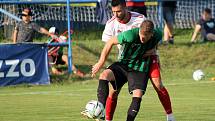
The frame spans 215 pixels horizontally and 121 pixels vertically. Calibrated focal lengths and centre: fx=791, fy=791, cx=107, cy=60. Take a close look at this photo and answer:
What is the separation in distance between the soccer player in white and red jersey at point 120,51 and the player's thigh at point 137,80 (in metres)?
0.24

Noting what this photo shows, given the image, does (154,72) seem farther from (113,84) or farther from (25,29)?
(25,29)

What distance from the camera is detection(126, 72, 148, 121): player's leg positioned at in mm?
11805

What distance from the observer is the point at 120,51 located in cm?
1251

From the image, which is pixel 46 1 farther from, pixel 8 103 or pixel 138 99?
pixel 138 99

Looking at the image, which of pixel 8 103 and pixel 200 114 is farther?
pixel 8 103

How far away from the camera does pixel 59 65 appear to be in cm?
2336

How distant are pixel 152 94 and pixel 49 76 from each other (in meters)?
4.02

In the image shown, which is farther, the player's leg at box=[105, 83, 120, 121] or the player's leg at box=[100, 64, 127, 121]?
the player's leg at box=[105, 83, 120, 121]

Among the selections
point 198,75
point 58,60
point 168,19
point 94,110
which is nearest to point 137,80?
point 94,110

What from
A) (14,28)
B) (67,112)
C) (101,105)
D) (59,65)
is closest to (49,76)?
(59,65)

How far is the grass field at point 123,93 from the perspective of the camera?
1423 centimetres

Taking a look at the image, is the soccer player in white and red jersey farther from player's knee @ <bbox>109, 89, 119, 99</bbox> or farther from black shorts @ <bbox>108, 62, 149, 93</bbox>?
black shorts @ <bbox>108, 62, 149, 93</bbox>

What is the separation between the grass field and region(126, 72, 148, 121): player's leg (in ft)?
4.42

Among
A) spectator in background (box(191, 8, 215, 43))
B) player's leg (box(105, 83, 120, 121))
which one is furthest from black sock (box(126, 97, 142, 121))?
spectator in background (box(191, 8, 215, 43))
